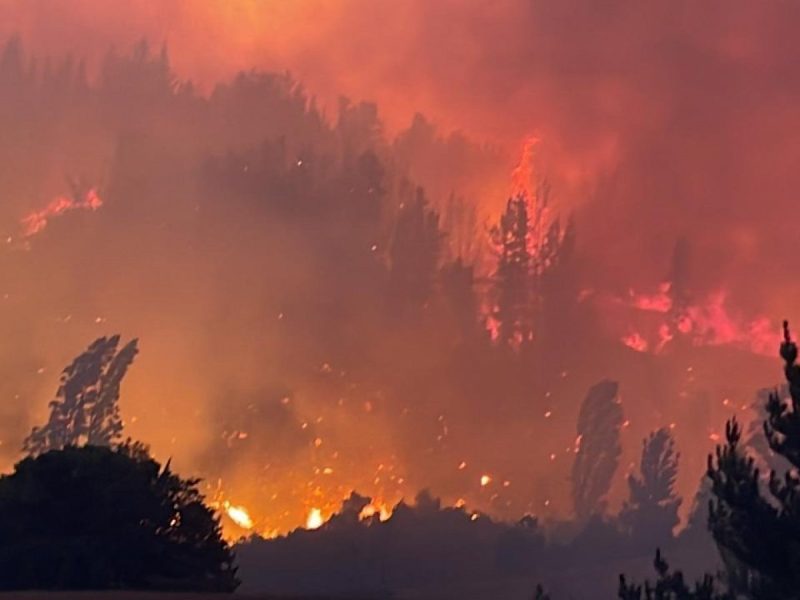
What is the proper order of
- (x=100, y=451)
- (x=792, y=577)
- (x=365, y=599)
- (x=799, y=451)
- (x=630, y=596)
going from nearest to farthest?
(x=365, y=599)
(x=792, y=577)
(x=799, y=451)
(x=630, y=596)
(x=100, y=451)

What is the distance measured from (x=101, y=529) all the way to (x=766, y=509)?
Answer: 2828 centimetres

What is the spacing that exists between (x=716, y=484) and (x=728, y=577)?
19.9 feet

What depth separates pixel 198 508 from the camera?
168 feet

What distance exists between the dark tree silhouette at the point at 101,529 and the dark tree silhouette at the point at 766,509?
23087 millimetres

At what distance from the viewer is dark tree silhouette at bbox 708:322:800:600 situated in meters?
37.0

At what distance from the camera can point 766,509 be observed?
3800 centimetres

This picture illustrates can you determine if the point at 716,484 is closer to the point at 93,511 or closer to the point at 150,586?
the point at 150,586

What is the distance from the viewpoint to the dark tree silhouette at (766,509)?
1458 inches

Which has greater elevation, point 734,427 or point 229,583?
point 734,427

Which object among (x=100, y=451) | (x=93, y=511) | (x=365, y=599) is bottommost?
(x=365, y=599)

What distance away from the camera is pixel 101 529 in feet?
149

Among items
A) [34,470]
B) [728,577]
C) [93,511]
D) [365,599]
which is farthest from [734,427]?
[34,470]

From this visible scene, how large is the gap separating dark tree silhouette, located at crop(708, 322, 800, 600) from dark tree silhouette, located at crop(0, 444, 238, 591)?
23.1 m

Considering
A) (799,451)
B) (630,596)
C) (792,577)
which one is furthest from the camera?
(630,596)
